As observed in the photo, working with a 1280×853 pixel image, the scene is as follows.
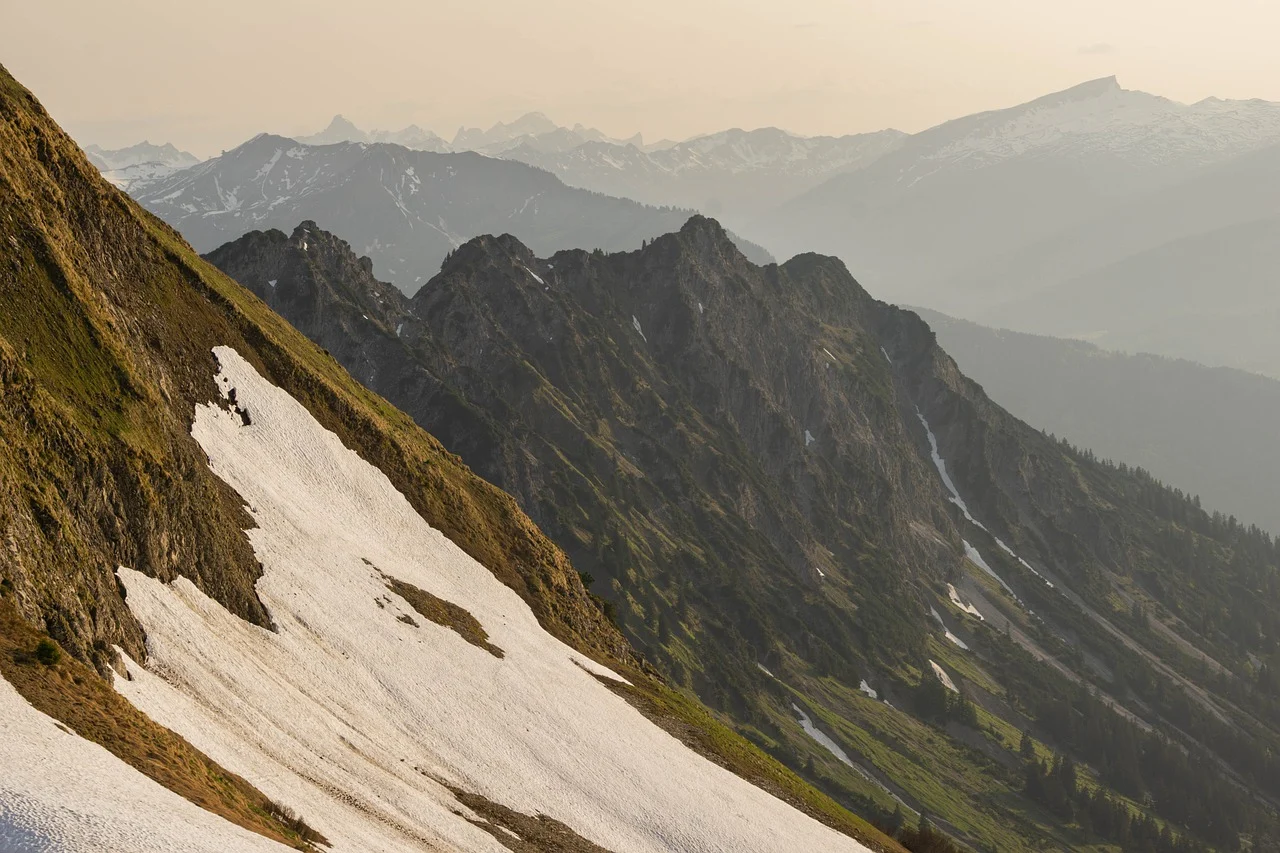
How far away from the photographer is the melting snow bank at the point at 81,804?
3031 cm

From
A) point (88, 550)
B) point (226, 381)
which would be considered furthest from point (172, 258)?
point (88, 550)

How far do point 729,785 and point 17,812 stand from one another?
6255 centimetres

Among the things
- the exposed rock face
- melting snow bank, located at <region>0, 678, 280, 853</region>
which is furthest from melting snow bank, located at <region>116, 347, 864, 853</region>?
melting snow bank, located at <region>0, 678, 280, 853</region>

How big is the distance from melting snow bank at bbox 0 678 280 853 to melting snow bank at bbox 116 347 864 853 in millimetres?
10506

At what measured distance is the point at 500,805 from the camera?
6462cm

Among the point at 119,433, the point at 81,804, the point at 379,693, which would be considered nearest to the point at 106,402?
the point at 119,433

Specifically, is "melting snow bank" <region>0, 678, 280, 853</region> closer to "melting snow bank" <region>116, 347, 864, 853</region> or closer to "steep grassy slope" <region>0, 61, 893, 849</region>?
"steep grassy slope" <region>0, 61, 893, 849</region>

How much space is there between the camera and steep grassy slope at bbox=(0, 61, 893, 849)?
48.7m

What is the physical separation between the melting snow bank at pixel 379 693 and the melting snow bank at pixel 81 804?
1051 centimetres

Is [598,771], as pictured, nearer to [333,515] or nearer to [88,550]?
[333,515]

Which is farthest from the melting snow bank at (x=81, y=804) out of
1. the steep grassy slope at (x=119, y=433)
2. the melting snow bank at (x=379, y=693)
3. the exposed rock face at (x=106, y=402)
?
the melting snow bank at (x=379, y=693)

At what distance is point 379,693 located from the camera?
68.4m

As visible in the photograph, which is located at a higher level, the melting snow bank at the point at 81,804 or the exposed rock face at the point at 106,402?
the exposed rock face at the point at 106,402

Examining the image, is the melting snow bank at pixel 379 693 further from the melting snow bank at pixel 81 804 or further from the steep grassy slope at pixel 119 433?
the melting snow bank at pixel 81 804
